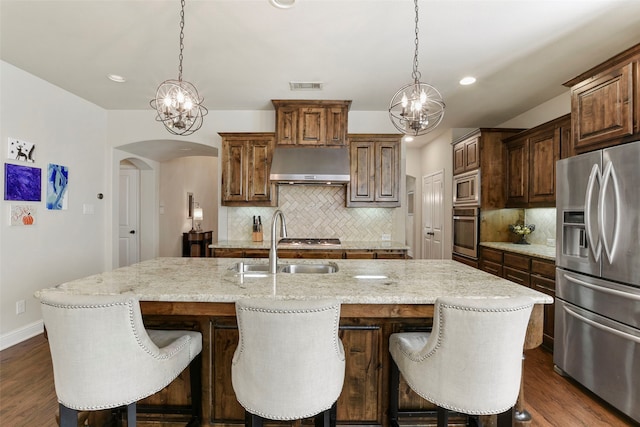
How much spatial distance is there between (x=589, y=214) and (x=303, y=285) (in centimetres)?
222

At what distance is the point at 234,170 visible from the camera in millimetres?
4242

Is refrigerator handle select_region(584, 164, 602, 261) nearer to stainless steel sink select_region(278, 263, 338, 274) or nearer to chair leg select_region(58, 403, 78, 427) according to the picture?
stainless steel sink select_region(278, 263, 338, 274)

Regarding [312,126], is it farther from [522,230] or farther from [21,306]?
[21,306]

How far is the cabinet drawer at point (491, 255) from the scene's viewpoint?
3838 mm

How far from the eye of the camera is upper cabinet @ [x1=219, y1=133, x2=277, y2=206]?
4.24 metres

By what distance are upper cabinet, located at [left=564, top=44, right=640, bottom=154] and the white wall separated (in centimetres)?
532

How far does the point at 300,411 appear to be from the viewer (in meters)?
1.23

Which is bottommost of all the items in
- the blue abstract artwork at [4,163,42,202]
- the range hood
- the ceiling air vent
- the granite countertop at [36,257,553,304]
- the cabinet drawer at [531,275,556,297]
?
the cabinet drawer at [531,275,556,297]

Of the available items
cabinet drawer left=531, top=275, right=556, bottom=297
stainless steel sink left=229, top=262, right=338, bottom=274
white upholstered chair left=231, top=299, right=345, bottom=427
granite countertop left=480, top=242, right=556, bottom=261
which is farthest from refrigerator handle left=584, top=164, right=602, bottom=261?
white upholstered chair left=231, top=299, right=345, bottom=427

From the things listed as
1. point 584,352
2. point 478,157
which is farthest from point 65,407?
point 478,157

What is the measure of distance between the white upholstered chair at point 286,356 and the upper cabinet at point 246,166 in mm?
3138

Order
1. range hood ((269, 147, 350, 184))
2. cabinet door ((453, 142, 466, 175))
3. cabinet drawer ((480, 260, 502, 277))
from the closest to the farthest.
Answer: cabinet drawer ((480, 260, 502, 277))
range hood ((269, 147, 350, 184))
cabinet door ((453, 142, 466, 175))

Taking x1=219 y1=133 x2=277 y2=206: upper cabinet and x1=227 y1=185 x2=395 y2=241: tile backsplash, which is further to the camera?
x1=227 y1=185 x2=395 y2=241: tile backsplash

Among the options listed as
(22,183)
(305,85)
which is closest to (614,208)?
(305,85)
